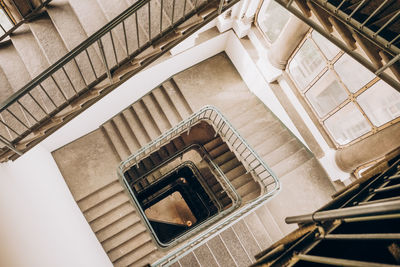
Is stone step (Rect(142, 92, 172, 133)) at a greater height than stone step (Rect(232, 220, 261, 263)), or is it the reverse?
stone step (Rect(142, 92, 172, 133))

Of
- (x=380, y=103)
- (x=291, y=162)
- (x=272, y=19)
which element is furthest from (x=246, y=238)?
(x=272, y=19)

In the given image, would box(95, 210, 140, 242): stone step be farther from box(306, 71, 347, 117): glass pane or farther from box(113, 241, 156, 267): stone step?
box(306, 71, 347, 117): glass pane

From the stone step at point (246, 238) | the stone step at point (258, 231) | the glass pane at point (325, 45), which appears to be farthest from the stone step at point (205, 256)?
the glass pane at point (325, 45)

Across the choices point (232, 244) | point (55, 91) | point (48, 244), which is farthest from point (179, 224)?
point (55, 91)

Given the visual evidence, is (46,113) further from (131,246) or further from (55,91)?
(131,246)

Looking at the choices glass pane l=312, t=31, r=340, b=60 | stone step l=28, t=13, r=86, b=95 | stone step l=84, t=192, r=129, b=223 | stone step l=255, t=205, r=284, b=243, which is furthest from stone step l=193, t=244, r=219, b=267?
glass pane l=312, t=31, r=340, b=60

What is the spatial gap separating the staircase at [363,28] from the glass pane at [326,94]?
1.24 metres

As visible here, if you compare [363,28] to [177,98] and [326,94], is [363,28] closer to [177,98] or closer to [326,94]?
[326,94]

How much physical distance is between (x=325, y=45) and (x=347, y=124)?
1544mm

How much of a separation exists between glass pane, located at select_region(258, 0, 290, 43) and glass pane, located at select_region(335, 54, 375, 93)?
5.11 ft

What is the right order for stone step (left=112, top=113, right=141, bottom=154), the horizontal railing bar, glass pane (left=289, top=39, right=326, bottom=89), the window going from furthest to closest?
stone step (left=112, top=113, right=141, bottom=154) → glass pane (left=289, top=39, right=326, bottom=89) → the window → the horizontal railing bar

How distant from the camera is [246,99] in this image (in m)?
7.57

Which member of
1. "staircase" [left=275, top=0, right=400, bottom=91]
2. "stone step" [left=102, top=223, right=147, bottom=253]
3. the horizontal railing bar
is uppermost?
the horizontal railing bar

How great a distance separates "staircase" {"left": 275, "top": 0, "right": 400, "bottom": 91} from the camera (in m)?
3.22
